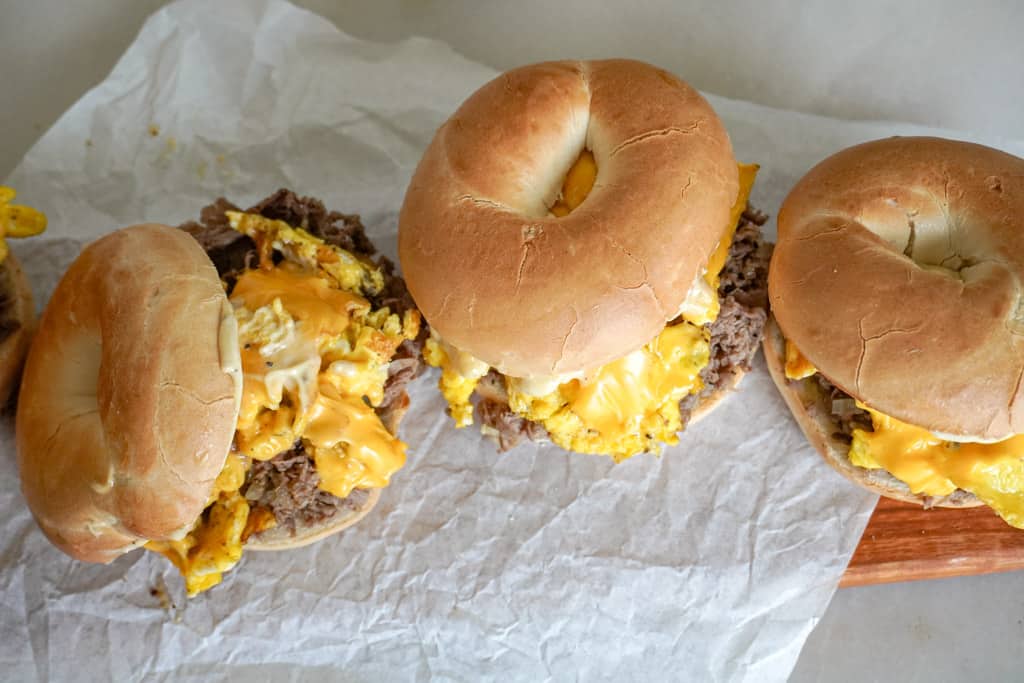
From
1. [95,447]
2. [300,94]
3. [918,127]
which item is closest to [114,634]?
[95,447]

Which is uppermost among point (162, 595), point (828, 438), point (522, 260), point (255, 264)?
point (522, 260)

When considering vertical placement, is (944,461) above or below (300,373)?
above

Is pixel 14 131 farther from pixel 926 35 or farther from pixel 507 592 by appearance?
pixel 926 35

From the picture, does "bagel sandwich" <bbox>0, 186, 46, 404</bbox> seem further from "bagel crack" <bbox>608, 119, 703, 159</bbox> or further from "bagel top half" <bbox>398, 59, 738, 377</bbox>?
"bagel crack" <bbox>608, 119, 703, 159</bbox>

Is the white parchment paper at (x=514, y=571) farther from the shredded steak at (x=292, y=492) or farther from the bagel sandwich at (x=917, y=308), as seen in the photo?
the bagel sandwich at (x=917, y=308)

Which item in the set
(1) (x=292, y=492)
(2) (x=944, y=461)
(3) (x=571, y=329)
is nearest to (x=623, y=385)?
(3) (x=571, y=329)

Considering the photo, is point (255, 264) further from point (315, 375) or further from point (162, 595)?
point (162, 595)
